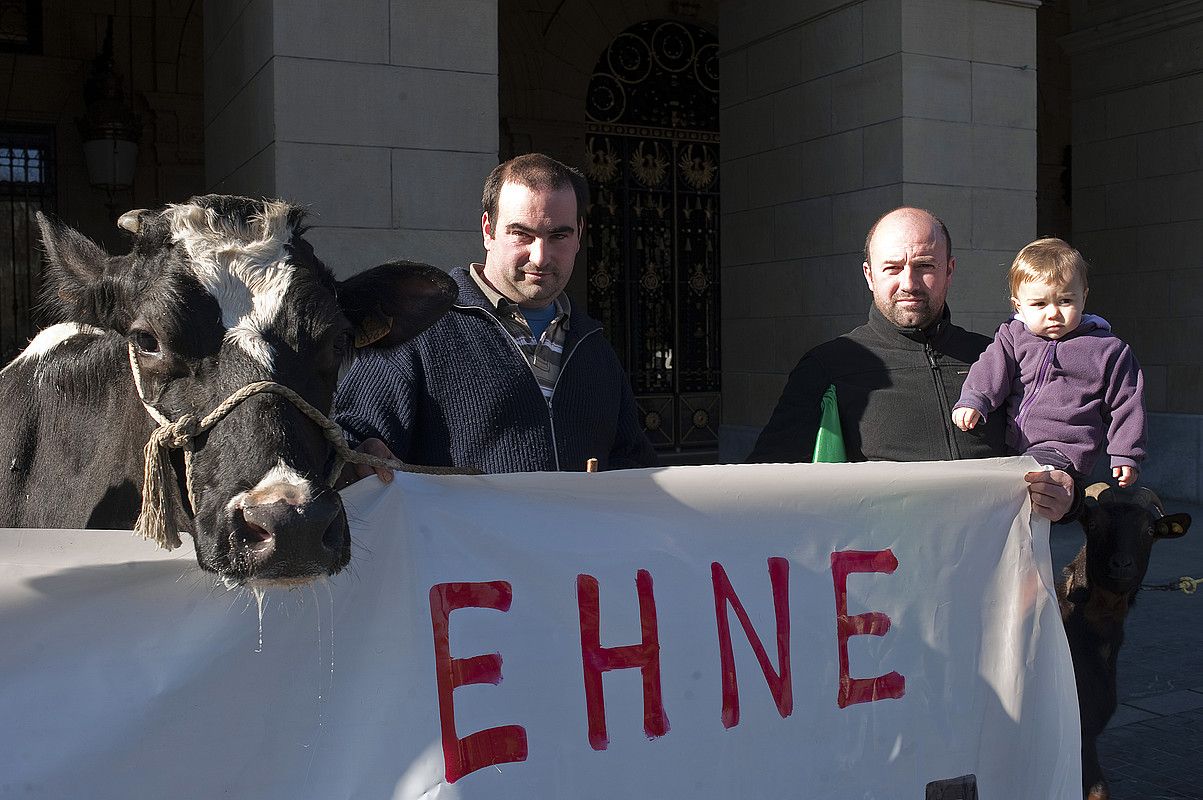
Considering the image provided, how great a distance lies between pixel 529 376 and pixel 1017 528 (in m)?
1.58

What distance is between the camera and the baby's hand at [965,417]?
3574mm

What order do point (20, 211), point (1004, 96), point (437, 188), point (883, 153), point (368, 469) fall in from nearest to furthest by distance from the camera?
point (368, 469) < point (437, 188) < point (883, 153) < point (1004, 96) < point (20, 211)

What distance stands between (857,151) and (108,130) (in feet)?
22.8

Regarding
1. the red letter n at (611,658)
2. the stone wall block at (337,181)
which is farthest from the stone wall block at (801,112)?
the red letter n at (611,658)

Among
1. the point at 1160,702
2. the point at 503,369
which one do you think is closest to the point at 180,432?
the point at 503,369

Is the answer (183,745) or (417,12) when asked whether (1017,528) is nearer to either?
(183,745)

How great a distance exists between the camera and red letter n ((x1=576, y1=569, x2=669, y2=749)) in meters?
2.83

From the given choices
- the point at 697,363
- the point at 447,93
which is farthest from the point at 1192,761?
the point at 697,363

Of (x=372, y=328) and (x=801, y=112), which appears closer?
(x=372, y=328)

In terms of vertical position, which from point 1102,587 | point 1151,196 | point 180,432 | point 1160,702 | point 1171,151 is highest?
point 1171,151

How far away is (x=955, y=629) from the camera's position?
336cm

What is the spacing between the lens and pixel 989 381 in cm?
369

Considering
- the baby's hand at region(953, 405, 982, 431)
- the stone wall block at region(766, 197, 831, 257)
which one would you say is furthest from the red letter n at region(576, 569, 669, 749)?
the stone wall block at region(766, 197, 831, 257)

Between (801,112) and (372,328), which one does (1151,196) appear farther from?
(372,328)
